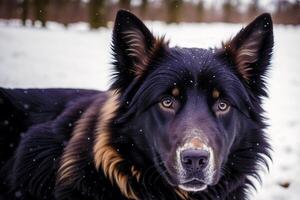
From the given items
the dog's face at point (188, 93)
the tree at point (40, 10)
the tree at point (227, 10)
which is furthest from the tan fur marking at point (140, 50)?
the tree at point (227, 10)

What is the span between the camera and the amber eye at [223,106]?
3490 millimetres

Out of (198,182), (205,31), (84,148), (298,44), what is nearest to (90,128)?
(84,148)

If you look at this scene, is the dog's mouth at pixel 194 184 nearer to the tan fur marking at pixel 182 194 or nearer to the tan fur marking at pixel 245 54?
the tan fur marking at pixel 182 194

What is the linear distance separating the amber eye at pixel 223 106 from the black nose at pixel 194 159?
61 cm

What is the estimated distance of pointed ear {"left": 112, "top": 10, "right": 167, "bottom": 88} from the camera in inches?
143

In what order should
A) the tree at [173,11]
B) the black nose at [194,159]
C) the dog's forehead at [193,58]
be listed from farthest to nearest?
1. the tree at [173,11]
2. the dog's forehead at [193,58]
3. the black nose at [194,159]

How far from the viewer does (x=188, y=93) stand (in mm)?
3443

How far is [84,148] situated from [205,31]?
2101cm

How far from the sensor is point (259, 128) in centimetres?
381

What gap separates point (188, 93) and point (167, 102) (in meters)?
0.19

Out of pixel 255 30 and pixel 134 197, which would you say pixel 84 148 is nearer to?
pixel 134 197

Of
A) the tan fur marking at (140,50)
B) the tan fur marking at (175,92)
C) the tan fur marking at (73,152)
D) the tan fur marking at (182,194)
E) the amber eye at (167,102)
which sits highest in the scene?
the tan fur marking at (140,50)

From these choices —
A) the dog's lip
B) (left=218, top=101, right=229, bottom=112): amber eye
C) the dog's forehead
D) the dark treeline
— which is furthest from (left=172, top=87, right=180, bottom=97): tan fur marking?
the dark treeline

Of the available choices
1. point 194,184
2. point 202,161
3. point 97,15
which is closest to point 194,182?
point 194,184
